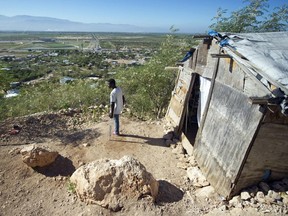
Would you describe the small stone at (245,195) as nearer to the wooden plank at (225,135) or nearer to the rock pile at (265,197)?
the rock pile at (265,197)

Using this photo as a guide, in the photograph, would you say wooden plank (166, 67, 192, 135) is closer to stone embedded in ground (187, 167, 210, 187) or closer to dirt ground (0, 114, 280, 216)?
dirt ground (0, 114, 280, 216)

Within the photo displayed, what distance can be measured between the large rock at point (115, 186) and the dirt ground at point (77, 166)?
144mm

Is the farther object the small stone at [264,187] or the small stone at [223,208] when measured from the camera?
the small stone at [264,187]

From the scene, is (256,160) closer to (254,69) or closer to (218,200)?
(218,200)

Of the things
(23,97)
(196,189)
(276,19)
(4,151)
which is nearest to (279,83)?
(196,189)

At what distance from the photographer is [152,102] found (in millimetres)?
10562

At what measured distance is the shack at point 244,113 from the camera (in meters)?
3.87

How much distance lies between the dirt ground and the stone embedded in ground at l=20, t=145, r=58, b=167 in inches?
6.7

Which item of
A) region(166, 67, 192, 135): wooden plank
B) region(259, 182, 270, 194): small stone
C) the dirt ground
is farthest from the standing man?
region(259, 182, 270, 194): small stone

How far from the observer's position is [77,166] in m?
5.82

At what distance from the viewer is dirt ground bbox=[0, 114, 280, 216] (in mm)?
4383

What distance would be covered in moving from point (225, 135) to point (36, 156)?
13.9 feet

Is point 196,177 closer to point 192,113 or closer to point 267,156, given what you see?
point 267,156

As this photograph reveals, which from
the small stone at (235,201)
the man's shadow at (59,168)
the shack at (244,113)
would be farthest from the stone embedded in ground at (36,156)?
the small stone at (235,201)
